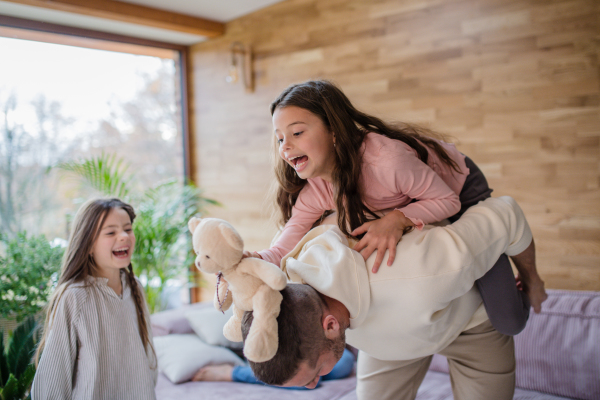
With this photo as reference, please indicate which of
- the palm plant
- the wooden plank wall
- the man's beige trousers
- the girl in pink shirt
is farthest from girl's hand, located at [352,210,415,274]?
the palm plant

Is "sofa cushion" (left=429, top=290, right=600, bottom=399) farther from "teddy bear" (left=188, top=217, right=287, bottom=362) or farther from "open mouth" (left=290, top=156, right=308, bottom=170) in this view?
"teddy bear" (left=188, top=217, right=287, bottom=362)

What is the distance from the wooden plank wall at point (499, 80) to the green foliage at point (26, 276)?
175 cm

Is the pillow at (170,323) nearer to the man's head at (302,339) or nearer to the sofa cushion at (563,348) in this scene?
the sofa cushion at (563,348)

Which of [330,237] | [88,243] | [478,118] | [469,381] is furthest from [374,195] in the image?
[478,118]

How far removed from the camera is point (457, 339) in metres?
1.45

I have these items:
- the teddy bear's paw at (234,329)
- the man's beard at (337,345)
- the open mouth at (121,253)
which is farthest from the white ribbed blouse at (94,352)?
the man's beard at (337,345)

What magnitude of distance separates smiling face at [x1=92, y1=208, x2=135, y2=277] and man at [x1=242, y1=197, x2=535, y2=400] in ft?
3.61

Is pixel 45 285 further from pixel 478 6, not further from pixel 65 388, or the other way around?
pixel 478 6

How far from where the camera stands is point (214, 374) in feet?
8.98

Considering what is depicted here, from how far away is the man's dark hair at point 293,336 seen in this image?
999mm

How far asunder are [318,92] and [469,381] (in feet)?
3.20

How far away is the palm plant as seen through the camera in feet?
12.2

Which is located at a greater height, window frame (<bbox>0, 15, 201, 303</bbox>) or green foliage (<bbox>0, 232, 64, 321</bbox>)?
window frame (<bbox>0, 15, 201, 303</bbox>)

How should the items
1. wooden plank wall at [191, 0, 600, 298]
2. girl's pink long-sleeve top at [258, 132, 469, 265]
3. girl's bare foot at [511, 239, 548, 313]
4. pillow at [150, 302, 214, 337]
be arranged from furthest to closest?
1. pillow at [150, 302, 214, 337]
2. wooden plank wall at [191, 0, 600, 298]
3. girl's bare foot at [511, 239, 548, 313]
4. girl's pink long-sleeve top at [258, 132, 469, 265]
